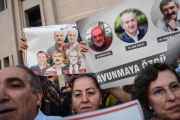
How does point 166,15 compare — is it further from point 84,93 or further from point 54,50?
point 54,50

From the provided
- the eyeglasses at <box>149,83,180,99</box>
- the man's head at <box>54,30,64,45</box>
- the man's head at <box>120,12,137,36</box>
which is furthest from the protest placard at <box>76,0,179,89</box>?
the eyeglasses at <box>149,83,180,99</box>

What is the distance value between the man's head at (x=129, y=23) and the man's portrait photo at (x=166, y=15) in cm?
19

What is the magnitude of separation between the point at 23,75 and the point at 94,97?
0.63 metres

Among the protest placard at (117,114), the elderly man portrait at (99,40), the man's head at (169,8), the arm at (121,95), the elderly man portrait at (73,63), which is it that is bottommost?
the arm at (121,95)

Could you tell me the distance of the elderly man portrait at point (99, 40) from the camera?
5.56 ft

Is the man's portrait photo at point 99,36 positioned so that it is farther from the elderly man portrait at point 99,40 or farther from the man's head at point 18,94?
the man's head at point 18,94

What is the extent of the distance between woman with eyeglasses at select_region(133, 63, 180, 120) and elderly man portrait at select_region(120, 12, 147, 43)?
1.33 feet

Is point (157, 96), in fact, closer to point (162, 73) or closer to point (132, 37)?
point (162, 73)

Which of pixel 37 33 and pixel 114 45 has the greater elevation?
pixel 37 33

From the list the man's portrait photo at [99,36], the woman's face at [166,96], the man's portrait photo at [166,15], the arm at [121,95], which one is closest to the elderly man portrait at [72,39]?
the man's portrait photo at [99,36]

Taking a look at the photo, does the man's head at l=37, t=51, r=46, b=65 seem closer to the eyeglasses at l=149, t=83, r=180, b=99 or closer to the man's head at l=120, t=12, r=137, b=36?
the man's head at l=120, t=12, r=137, b=36

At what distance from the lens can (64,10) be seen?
1093 cm

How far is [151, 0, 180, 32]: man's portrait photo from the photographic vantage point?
1466 mm

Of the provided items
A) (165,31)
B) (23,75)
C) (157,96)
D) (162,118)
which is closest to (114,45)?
(165,31)
